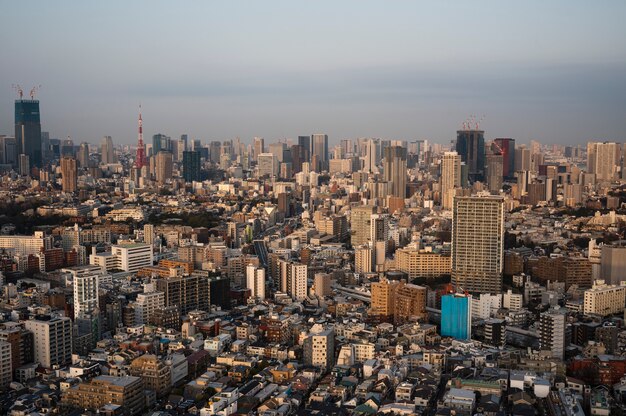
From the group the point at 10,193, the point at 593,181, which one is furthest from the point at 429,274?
the point at 10,193

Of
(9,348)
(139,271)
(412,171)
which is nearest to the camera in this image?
(9,348)

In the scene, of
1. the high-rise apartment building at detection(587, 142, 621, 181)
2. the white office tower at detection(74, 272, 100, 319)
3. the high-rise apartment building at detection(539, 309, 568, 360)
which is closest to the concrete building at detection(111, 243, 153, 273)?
the white office tower at detection(74, 272, 100, 319)

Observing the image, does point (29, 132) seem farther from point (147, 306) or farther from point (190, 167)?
point (147, 306)

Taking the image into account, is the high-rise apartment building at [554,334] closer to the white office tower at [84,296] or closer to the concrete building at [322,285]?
the concrete building at [322,285]

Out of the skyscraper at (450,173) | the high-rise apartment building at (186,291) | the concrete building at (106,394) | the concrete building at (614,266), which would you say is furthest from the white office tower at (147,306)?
the skyscraper at (450,173)

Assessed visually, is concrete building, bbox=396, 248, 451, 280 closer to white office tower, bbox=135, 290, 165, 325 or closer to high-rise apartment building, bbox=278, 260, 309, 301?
high-rise apartment building, bbox=278, 260, 309, 301

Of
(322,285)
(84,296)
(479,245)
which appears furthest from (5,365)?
(479,245)

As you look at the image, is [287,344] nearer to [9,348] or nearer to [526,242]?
[9,348]
